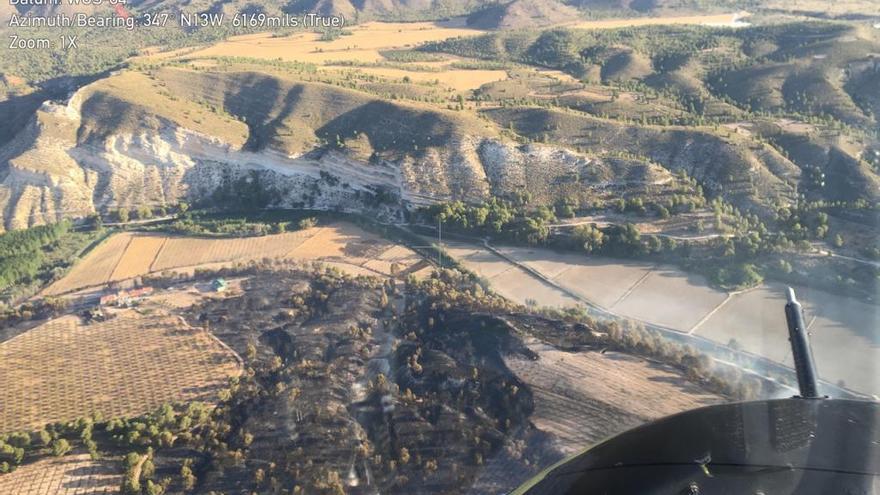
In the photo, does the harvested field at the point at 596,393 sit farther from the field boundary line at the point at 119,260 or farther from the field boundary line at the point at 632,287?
the field boundary line at the point at 119,260

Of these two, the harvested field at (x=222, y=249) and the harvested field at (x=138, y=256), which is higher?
the harvested field at (x=222, y=249)

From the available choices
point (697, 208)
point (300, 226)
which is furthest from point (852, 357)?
point (300, 226)

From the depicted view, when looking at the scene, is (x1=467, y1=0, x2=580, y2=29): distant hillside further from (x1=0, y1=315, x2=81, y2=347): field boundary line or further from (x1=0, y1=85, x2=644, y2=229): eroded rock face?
(x1=0, y1=315, x2=81, y2=347): field boundary line

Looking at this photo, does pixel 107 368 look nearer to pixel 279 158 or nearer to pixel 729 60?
pixel 279 158

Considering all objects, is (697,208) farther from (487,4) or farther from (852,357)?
(487,4)

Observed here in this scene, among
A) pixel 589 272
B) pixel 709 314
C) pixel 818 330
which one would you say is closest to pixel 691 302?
pixel 709 314

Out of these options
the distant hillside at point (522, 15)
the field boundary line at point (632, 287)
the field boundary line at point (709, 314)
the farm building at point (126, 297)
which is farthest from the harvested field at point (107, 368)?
the distant hillside at point (522, 15)

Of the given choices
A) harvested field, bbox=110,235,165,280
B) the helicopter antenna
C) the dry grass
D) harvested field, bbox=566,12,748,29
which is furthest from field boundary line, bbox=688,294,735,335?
harvested field, bbox=566,12,748,29
